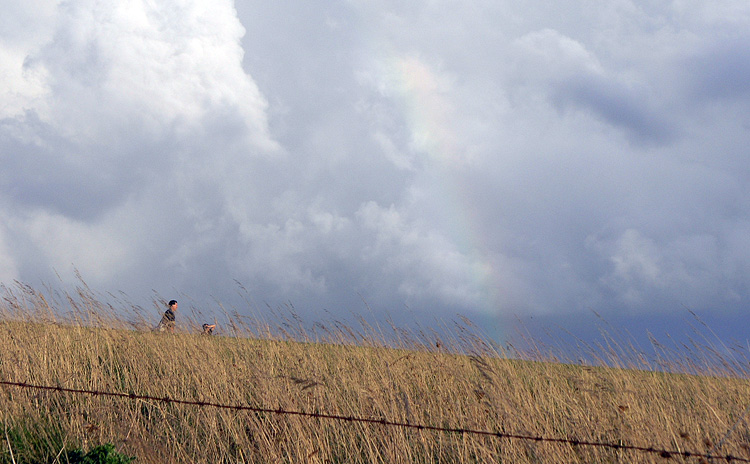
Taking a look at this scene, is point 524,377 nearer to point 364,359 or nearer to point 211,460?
point 364,359

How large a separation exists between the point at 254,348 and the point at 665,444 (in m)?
5.59

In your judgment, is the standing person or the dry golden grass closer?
the dry golden grass

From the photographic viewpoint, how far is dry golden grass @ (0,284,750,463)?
395 cm

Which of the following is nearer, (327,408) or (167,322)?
(327,408)

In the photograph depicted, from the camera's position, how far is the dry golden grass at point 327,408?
155 inches

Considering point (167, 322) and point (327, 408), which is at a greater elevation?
point (167, 322)

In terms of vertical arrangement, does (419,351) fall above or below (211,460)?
above

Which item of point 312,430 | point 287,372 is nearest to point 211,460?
point 312,430

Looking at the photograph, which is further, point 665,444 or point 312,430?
point 312,430

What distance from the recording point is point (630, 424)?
414 cm

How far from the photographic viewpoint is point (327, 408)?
15.9 ft

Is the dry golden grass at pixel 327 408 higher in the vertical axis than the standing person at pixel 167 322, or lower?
lower

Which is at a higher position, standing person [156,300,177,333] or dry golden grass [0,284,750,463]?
standing person [156,300,177,333]

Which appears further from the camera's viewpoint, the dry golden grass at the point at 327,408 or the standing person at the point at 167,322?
the standing person at the point at 167,322
